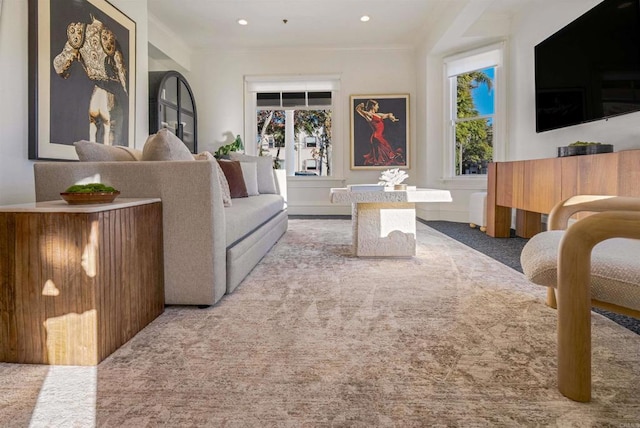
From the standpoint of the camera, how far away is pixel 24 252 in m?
1.26

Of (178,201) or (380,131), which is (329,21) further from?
(178,201)

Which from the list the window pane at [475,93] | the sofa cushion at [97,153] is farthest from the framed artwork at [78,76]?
the window pane at [475,93]

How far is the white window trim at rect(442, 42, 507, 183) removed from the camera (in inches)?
192

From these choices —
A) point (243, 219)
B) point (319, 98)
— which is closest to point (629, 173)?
point (243, 219)

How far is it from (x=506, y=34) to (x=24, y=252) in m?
5.58

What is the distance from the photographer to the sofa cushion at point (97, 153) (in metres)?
1.85

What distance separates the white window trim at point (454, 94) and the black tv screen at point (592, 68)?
1.11 meters

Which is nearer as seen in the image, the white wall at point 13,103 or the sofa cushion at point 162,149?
the sofa cushion at point 162,149

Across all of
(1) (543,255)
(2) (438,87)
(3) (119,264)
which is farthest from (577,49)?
(3) (119,264)

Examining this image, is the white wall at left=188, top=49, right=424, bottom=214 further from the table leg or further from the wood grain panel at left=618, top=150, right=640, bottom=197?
the wood grain panel at left=618, top=150, right=640, bottom=197

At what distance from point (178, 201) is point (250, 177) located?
2.16 m

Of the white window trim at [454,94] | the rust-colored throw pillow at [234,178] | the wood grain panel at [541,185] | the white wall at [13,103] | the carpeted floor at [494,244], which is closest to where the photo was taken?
the carpeted floor at [494,244]

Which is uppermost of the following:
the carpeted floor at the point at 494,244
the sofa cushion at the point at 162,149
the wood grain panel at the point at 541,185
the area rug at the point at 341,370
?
the sofa cushion at the point at 162,149

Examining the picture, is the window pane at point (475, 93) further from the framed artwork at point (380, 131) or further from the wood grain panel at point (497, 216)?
the wood grain panel at point (497, 216)
